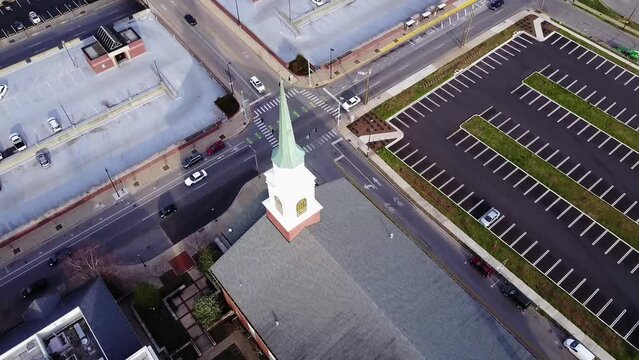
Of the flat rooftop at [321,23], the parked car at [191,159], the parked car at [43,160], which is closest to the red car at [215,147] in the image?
the parked car at [191,159]

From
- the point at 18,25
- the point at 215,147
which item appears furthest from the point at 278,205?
the point at 18,25

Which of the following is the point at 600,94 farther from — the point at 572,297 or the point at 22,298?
the point at 22,298

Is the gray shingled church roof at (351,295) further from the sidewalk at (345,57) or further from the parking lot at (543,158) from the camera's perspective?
the sidewalk at (345,57)

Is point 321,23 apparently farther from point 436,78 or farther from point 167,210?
point 167,210

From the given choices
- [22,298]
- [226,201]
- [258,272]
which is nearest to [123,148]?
[226,201]

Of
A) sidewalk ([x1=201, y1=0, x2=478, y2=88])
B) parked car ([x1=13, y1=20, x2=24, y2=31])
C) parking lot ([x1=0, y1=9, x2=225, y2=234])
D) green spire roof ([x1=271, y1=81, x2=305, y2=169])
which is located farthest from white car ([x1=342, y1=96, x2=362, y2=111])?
parked car ([x1=13, y1=20, x2=24, y2=31])
